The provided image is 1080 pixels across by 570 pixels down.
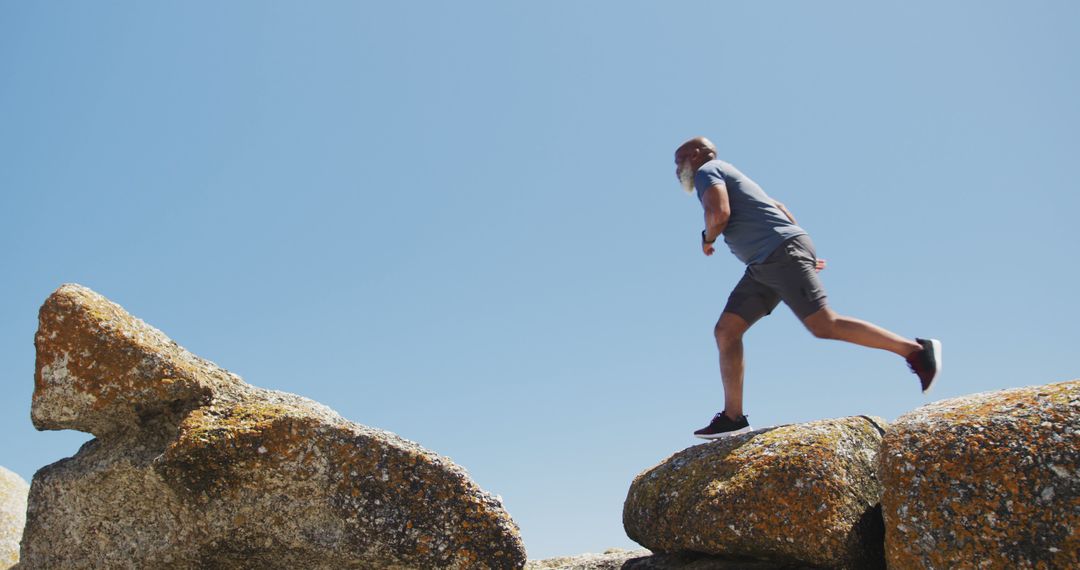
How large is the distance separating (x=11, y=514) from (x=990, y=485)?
12.2 m

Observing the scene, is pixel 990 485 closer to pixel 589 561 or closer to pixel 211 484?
pixel 589 561

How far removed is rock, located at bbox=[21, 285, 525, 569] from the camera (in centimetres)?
643

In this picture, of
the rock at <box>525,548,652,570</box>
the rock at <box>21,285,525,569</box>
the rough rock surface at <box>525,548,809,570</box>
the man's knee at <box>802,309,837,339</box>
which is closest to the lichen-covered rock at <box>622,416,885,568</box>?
the rough rock surface at <box>525,548,809,570</box>

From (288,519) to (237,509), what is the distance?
448 millimetres

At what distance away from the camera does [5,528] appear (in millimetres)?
10594

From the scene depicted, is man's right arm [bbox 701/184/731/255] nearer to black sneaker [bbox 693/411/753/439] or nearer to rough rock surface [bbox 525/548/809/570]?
black sneaker [bbox 693/411/753/439]

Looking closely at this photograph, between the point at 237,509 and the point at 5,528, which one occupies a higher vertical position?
the point at 5,528

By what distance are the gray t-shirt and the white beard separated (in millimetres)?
495

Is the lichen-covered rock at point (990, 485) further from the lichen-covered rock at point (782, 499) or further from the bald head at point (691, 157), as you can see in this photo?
the bald head at point (691, 157)

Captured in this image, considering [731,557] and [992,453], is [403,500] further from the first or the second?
[992,453]

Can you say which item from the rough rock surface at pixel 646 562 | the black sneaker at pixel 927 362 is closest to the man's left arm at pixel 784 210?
the black sneaker at pixel 927 362

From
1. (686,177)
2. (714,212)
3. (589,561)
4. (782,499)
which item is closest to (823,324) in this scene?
(714,212)

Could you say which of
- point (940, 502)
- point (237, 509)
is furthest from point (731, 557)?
point (237, 509)

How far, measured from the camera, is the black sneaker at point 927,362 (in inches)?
306
